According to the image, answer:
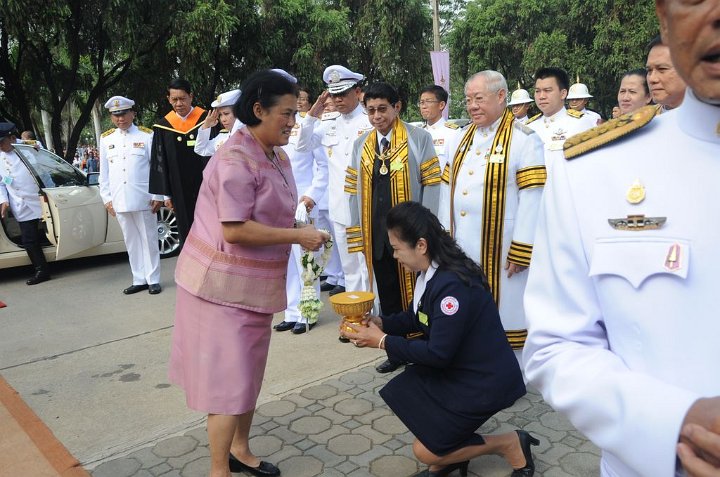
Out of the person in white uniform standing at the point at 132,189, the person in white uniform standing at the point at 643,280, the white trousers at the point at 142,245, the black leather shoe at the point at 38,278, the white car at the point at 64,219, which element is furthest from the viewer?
the black leather shoe at the point at 38,278

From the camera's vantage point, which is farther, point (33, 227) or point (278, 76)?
point (33, 227)

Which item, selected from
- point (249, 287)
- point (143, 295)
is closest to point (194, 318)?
point (249, 287)

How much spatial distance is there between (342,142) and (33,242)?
4104 millimetres

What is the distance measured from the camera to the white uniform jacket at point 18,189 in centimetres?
671

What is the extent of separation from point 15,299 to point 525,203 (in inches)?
215

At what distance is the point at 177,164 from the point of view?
20.0ft

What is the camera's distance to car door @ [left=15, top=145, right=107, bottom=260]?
21.3ft

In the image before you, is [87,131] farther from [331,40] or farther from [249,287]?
[249,287]

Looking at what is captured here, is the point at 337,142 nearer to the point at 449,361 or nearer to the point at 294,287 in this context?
the point at 294,287

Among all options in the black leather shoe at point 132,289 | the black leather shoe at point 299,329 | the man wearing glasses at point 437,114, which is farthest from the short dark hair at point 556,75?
the black leather shoe at point 132,289

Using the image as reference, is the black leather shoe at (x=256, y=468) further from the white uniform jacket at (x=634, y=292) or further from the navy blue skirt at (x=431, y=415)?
the white uniform jacket at (x=634, y=292)

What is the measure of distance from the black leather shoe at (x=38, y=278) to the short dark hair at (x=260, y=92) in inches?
214

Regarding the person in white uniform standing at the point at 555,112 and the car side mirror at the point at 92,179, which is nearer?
the person in white uniform standing at the point at 555,112

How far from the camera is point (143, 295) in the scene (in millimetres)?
6316
